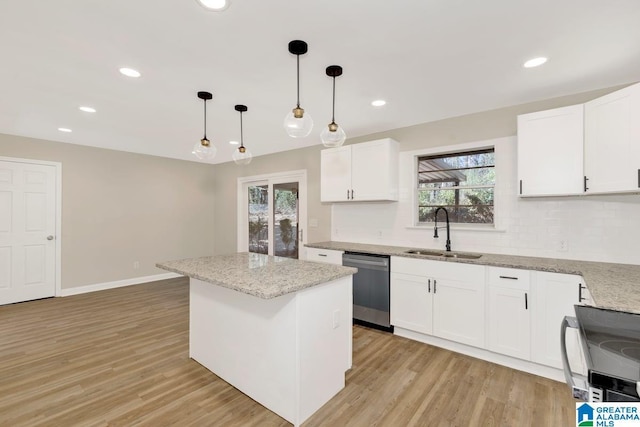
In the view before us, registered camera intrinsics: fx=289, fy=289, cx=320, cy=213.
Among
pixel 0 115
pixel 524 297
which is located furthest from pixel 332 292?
pixel 0 115

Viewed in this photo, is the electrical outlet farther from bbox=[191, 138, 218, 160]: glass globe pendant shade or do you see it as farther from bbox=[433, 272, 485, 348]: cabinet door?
bbox=[191, 138, 218, 160]: glass globe pendant shade

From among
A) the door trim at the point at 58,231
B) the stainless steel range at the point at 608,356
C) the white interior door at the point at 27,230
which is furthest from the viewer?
the door trim at the point at 58,231

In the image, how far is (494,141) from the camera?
Result: 3.13 m

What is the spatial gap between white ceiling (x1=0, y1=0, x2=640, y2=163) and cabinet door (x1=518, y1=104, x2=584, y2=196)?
0.30m

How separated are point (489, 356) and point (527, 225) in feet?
4.44

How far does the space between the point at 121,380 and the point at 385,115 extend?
3622 millimetres

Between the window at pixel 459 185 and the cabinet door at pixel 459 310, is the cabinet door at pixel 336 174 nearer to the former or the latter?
the window at pixel 459 185

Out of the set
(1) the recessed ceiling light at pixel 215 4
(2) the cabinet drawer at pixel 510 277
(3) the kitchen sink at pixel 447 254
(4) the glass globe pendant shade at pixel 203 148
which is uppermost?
(1) the recessed ceiling light at pixel 215 4

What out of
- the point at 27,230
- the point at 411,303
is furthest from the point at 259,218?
the point at 411,303

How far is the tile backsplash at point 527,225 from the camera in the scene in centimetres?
253

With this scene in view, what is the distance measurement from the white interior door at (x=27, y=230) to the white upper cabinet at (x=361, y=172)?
4366mm

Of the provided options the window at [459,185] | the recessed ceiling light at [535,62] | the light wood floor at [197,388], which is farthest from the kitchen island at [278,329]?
the recessed ceiling light at [535,62]

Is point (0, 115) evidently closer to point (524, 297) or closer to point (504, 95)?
point (504, 95)

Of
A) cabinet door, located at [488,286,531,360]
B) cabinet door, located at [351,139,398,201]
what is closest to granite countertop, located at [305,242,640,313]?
cabinet door, located at [488,286,531,360]
